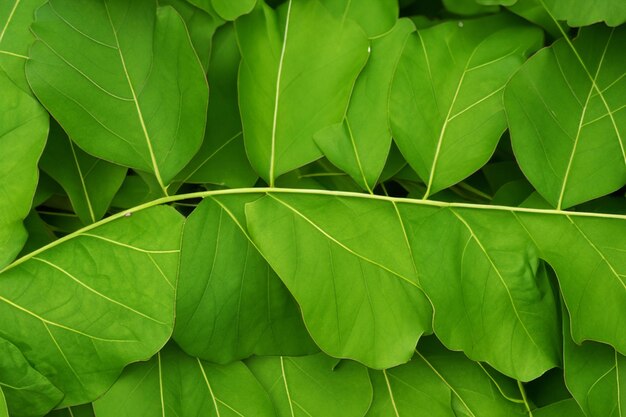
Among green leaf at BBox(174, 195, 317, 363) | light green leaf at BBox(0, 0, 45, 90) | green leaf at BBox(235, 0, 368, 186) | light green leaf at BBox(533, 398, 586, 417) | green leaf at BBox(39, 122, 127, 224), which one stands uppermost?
light green leaf at BBox(0, 0, 45, 90)

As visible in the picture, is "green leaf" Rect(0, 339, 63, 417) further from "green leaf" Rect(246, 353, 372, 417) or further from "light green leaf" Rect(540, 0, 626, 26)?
"light green leaf" Rect(540, 0, 626, 26)

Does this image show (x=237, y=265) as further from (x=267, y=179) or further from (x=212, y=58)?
(x=212, y=58)

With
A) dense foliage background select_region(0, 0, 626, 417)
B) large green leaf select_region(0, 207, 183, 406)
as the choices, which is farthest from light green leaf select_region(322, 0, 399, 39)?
large green leaf select_region(0, 207, 183, 406)

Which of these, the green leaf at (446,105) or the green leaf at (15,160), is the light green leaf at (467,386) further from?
the green leaf at (15,160)

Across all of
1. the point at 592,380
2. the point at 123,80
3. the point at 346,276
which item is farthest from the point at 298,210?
the point at 592,380

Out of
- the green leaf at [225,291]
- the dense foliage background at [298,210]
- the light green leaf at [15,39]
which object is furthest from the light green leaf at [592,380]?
the light green leaf at [15,39]

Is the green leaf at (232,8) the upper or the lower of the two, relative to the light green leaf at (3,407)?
upper

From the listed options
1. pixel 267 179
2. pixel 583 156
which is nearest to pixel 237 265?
pixel 267 179
